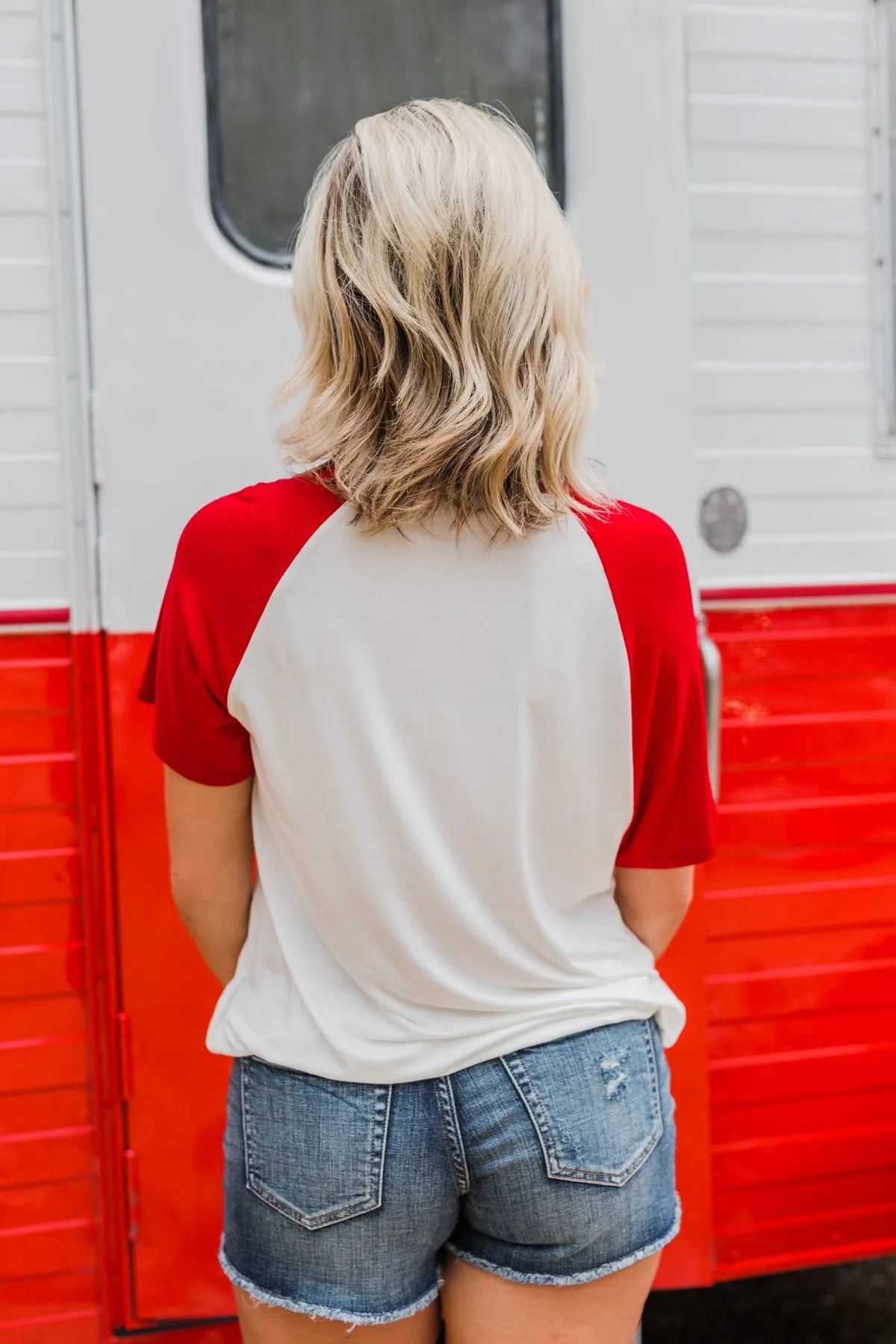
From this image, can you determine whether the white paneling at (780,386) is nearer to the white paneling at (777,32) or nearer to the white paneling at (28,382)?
the white paneling at (777,32)

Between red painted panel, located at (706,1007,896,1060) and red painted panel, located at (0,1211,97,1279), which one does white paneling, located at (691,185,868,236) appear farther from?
red painted panel, located at (0,1211,97,1279)

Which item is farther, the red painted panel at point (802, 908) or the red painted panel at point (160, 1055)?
the red painted panel at point (802, 908)

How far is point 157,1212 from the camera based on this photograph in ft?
6.00

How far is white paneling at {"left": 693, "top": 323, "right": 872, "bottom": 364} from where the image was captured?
74.9 inches

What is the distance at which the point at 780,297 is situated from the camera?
192cm

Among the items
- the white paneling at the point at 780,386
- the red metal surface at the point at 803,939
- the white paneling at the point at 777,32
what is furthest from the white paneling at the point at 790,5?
the red metal surface at the point at 803,939

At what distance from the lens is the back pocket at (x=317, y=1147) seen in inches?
41.7

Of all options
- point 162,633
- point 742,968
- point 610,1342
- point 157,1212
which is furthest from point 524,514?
point 157,1212

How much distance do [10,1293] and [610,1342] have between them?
3.59 feet

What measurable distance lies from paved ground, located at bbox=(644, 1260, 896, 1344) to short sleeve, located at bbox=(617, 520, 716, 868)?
174 cm

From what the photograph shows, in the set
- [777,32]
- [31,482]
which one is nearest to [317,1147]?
[31,482]

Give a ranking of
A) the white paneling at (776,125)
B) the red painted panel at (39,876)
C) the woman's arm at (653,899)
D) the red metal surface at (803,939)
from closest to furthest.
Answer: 1. the woman's arm at (653,899)
2. the red painted panel at (39,876)
3. the white paneling at (776,125)
4. the red metal surface at (803,939)

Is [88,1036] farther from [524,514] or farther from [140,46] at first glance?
[140,46]

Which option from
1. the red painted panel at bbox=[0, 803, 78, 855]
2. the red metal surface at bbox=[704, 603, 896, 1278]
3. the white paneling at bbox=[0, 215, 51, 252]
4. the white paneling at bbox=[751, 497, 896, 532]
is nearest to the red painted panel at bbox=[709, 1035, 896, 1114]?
the red metal surface at bbox=[704, 603, 896, 1278]
